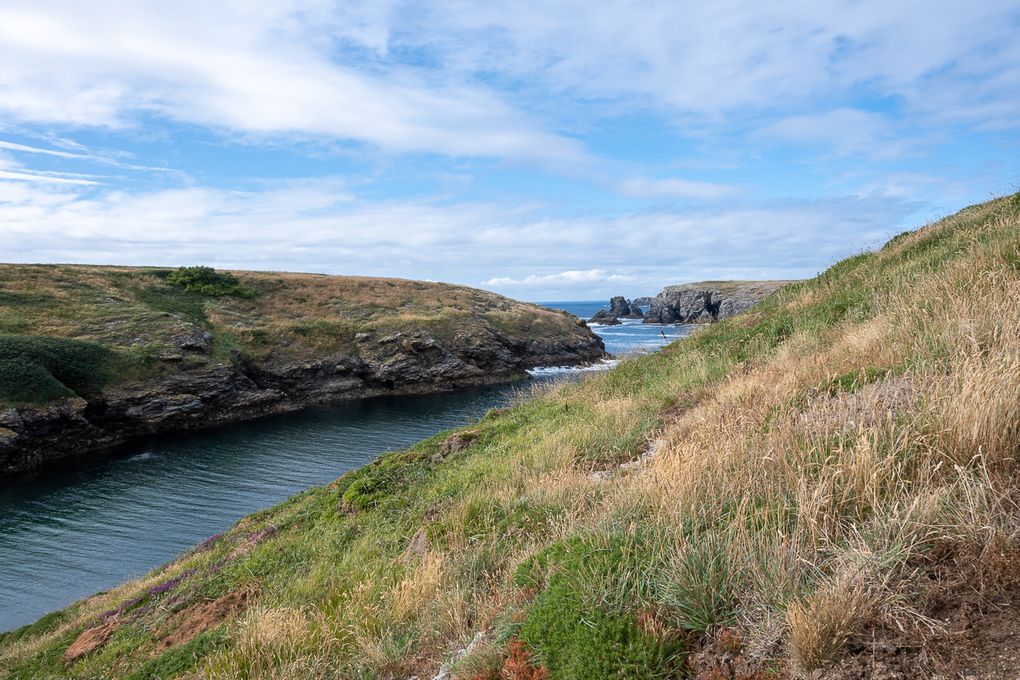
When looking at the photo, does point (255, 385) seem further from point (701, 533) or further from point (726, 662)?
point (726, 662)

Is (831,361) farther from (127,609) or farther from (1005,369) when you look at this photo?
(127,609)

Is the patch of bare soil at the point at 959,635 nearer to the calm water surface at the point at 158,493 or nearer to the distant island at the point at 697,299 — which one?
the calm water surface at the point at 158,493

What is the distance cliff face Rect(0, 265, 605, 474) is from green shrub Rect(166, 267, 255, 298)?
56.0 inches

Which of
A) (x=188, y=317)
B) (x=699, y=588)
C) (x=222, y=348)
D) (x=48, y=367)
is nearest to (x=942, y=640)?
(x=699, y=588)

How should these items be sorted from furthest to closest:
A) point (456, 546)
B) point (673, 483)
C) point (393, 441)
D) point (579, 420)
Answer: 1. point (393, 441)
2. point (579, 420)
3. point (456, 546)
4. point (673, 483)

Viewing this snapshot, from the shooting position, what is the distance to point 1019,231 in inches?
370

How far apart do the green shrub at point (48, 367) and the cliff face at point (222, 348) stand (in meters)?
0.11

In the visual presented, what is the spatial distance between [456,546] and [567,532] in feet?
6.37

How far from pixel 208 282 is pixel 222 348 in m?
19.7

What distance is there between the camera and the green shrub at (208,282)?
217ft

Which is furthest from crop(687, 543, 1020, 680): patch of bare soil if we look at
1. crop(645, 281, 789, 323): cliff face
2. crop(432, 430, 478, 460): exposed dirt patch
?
crop(645, 281, 789, 323): cliff face

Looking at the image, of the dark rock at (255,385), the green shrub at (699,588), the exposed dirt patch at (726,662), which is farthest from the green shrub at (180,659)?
the dark rock at (255,385)

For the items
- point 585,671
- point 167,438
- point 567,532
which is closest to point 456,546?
point 567,532

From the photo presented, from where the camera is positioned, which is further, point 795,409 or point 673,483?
point 795,409
